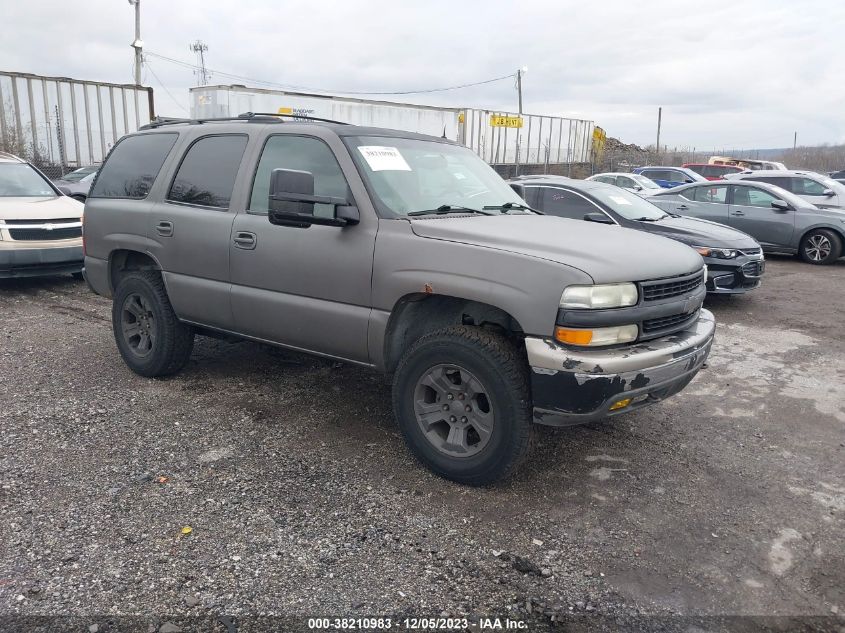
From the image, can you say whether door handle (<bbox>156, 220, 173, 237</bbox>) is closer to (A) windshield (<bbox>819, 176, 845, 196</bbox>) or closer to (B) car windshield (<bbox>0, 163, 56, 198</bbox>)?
(B) car windshield (<bbox>0, 163, 56, 198</bbox>)

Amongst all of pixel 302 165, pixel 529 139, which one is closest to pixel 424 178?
pixel 302 165

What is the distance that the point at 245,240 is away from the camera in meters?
4.22

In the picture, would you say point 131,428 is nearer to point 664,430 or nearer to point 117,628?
point 117,628

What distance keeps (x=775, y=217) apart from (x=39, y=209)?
1170 cm

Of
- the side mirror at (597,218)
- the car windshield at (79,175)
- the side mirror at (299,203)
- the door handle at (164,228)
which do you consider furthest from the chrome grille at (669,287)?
the car windshield at (79,175)

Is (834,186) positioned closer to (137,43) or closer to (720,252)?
(720,252)

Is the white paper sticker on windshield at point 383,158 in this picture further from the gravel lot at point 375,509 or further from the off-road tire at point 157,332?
the off-road tire at point 157,332

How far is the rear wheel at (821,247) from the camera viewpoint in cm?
1150

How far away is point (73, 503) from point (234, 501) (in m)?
0.78

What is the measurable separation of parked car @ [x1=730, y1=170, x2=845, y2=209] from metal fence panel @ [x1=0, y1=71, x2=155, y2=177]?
57.8ft

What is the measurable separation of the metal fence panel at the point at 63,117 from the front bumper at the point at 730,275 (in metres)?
17.8

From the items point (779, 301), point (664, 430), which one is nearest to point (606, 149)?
point (779, 301)

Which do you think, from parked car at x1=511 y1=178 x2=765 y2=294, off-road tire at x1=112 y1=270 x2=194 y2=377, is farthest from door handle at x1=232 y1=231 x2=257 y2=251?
parked car at x1=511 y1=178 x2=765 y2=294

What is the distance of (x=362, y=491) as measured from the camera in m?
3.46
